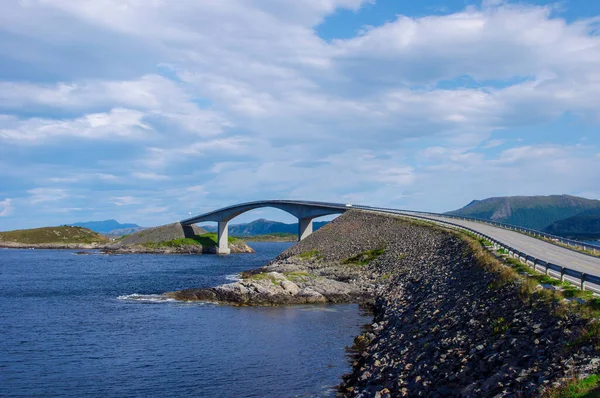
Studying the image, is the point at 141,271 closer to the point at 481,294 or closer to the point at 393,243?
the point at 393,243

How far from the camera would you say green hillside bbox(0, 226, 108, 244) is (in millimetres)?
172125

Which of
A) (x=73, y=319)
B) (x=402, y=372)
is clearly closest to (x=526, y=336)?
(x=402, y=372)

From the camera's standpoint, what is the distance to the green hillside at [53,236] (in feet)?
565

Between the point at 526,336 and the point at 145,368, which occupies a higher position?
the point at 526,336

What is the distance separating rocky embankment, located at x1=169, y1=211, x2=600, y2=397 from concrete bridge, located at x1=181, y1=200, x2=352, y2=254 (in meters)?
55.0

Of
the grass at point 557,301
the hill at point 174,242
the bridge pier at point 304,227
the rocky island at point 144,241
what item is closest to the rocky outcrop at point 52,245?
the rocky island at point 144,241

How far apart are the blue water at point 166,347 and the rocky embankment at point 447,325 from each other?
246 centimetres

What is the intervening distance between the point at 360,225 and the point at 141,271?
33672 millimetres

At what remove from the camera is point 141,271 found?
258ft

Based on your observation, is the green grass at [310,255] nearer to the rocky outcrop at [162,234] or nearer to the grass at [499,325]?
the grass at [499,325]

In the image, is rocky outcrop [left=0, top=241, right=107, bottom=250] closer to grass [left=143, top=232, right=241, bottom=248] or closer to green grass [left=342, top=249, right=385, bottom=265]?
grass [left=143, top=232, right=241, bottom=248]

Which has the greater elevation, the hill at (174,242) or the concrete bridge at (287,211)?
the concrete bridge at (287,211)

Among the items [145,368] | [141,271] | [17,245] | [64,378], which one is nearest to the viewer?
[64,378]

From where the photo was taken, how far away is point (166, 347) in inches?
1147
